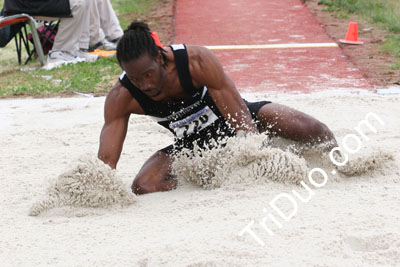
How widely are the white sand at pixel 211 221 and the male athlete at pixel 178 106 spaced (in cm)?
18

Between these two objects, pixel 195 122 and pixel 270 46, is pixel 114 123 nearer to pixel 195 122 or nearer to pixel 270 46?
pixel 195 122

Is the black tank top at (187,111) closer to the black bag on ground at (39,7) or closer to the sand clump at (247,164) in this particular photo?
the sand clump at (247,164)

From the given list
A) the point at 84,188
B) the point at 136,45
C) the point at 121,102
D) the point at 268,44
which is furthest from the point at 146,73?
the point at 268,44

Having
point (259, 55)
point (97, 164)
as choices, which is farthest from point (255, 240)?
point (259, 55)

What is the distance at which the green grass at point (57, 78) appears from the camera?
614cm

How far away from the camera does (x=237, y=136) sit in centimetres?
338

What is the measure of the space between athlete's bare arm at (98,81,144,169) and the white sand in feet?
0.96

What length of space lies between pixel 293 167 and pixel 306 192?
171 mm

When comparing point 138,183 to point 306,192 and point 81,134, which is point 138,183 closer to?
point 306,192

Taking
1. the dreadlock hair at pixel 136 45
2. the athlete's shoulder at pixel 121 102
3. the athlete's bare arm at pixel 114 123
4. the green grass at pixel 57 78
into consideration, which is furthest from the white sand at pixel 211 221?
the green grass at pixel 57 78

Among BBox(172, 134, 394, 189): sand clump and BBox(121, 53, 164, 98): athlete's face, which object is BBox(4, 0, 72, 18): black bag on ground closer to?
BBox(172, 134, 394, 189): sand clump

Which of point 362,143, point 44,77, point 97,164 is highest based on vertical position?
point 97,164

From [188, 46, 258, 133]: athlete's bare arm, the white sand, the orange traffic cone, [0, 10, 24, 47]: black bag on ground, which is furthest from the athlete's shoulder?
the orange traffic cone

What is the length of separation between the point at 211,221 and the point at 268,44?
15.4 ft
